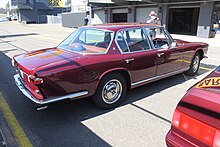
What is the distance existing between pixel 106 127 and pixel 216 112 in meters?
2.01

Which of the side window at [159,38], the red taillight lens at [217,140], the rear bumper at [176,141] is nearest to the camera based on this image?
the red taillight lens at [217,140]

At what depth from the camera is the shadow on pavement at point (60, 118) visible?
10.1 ft

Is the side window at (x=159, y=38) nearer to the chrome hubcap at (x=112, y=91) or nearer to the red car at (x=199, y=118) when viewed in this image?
the chrome hubcap at (x=112, y=91)

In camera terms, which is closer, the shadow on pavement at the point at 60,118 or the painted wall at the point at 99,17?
the shadow on pavement at the point at 60,118

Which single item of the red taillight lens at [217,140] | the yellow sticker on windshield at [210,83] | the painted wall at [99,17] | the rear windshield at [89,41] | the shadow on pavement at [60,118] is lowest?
the shadow on pavement at [60,118]

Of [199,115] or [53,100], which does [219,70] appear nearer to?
[199,115]

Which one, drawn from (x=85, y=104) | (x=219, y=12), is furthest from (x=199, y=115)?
(x=219, y=12)

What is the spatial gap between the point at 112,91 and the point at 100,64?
2.15 ft

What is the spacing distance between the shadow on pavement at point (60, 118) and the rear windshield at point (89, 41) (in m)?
1.14

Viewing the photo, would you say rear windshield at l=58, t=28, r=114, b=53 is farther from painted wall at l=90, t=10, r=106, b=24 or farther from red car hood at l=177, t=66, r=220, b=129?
painted wall at l=90, t=10, r=106, b=24

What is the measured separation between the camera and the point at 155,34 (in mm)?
4961

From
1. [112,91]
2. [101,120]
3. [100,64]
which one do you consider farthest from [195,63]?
[101,120]

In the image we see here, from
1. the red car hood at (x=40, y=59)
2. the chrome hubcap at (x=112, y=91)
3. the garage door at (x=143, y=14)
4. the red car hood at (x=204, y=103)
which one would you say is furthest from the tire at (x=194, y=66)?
the garage door at (x=143, y=14)

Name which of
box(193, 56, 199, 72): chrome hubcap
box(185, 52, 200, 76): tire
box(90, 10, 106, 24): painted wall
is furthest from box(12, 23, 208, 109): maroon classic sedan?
box(90, 10, 106, 24): painted wall
